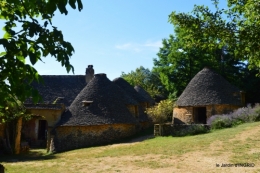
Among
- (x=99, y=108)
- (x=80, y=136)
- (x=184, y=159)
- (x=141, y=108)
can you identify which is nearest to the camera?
(x=184, y=159)

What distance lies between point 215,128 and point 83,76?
1811 cm

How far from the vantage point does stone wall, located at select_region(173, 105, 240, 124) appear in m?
26.0

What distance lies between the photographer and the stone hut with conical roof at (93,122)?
21.5m

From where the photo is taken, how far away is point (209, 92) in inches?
1066

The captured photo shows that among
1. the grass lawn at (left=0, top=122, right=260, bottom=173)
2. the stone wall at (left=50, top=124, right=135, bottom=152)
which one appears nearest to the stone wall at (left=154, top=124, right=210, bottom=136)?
the stone wall at (left=50, top=124, right=135, bottom=152)

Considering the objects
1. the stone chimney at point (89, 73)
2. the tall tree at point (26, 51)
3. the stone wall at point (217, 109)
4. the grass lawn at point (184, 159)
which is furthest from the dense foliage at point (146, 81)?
the tall tree at point (26, 51)

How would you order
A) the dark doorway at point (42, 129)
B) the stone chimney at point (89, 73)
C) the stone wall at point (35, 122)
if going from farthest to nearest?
the stone chimney at point (89, 73), the dark doorway at point (42, 129), the stone wall at point (35, 122)

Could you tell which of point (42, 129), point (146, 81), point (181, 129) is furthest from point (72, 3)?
point (146, 81)

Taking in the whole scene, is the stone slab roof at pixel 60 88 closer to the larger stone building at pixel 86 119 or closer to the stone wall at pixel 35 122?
the larger stone building at pixel 86 119

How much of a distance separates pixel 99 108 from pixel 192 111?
30.3 feet

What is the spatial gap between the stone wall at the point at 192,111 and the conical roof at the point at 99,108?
18.5 ft

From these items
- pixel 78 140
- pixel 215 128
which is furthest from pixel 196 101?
pixel 78 140

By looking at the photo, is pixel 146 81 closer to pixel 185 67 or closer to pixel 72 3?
pixel 185 67

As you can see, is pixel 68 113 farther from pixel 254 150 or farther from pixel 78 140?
pixel 254 150
